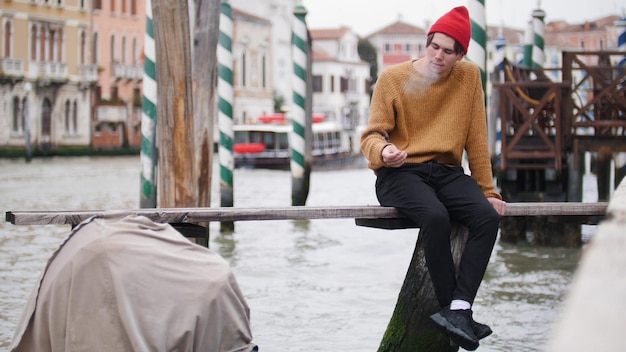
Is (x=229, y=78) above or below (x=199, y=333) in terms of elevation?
above

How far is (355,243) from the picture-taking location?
10.2 meters

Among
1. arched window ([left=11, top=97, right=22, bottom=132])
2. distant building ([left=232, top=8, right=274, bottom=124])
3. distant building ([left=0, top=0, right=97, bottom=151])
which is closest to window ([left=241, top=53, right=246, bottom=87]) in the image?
distant building ([left=232, top=8, right=274, bottom=124])

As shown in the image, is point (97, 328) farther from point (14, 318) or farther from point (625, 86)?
point (625, 86)

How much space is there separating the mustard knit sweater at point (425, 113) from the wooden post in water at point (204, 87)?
3347mm

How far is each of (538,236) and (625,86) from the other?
2.80 m

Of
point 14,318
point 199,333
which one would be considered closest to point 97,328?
point 199,333

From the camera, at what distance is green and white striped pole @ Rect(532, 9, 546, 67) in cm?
1408

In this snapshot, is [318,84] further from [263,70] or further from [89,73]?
[89,73]

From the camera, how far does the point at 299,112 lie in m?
12.6

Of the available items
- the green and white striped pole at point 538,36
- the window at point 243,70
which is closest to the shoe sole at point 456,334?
the green and white striped pole at point 538,36

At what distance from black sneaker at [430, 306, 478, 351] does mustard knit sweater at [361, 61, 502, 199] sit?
1.81ft

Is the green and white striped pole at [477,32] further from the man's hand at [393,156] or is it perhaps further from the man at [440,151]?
the man's hand at [393,156]

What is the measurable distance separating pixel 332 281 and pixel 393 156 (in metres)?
3.85

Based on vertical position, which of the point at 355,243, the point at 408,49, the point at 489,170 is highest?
the point at 408,49
